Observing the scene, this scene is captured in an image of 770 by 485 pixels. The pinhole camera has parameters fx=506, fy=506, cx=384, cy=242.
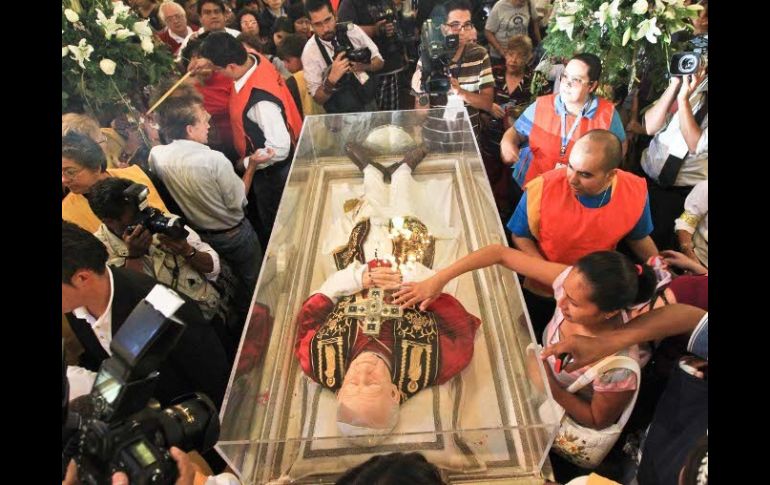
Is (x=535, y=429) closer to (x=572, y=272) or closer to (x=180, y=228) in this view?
(x=572, y=272)

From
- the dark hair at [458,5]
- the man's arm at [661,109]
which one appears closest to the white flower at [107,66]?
the dark hair at [458,5]

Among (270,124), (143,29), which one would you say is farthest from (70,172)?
(270,124)

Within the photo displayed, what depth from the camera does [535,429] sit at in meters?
1.71

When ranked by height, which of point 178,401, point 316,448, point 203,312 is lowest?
point 316,448

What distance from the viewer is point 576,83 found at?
1.94 meters

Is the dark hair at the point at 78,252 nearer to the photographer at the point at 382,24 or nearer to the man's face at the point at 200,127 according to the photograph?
the man's face at the point at 200,127

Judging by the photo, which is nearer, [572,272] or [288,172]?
[572,272]

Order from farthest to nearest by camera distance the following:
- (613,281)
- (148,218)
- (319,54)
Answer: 1. (319,54)
2. (148,218)
3. (613,281)

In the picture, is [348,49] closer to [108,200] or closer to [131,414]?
[108,200]

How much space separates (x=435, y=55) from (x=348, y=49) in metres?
0.40

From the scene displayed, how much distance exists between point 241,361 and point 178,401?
0.46m

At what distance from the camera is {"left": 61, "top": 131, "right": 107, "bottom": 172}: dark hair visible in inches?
70.6

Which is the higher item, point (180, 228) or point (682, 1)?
point (682, 1)
